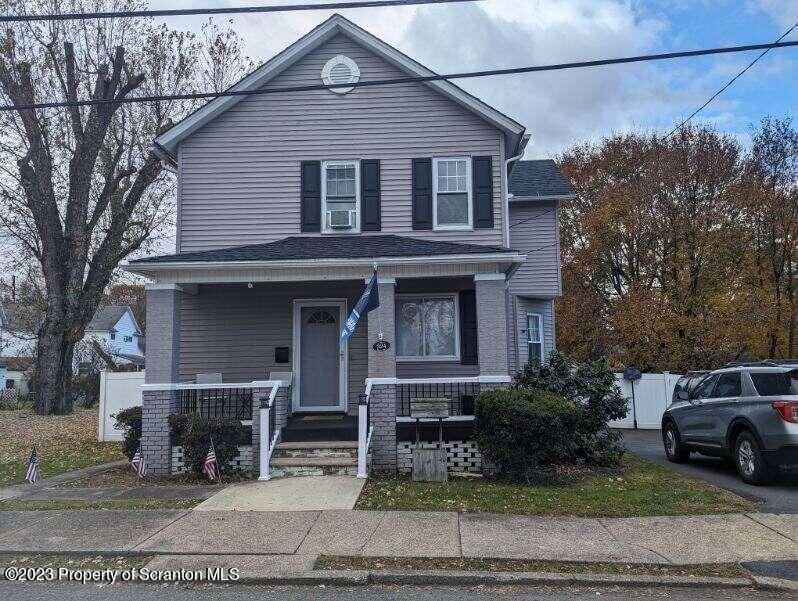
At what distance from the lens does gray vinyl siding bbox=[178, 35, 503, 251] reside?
13.1 m

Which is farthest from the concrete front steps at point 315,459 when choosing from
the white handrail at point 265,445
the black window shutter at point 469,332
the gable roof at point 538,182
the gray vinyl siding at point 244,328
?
the gable roof at point 538,182

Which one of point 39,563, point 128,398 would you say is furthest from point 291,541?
point 128,398

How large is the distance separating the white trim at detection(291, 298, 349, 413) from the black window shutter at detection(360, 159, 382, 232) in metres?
1.64

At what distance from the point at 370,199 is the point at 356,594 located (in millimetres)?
8878

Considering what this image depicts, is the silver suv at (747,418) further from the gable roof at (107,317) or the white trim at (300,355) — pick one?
the gable roof at (107,317)

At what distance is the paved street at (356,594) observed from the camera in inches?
214

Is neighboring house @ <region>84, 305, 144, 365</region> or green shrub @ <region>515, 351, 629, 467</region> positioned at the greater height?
neighboring house @ <region>84, 305, 144, 365</region>

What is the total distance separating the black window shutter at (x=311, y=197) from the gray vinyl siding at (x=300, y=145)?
17 centimetres

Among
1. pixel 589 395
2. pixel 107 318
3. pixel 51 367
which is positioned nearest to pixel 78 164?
pixel 51 367

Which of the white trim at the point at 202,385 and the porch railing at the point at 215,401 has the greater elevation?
the white trim at the point at 202,385

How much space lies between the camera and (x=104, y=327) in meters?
56.7

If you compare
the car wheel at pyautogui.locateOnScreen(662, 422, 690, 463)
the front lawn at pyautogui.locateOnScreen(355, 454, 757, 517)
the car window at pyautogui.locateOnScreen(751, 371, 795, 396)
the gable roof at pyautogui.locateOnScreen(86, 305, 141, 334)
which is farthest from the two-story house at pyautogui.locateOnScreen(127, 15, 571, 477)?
the gable roof at pyautogui.locateOnScreen(86, 305, 141, 334)

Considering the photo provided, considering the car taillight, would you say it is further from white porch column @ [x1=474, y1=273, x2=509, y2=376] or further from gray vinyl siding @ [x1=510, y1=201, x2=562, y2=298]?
gray vinyl siding @ [x1=510, y1=201, x2=562, y2=298]

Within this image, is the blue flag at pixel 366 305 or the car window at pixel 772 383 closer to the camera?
the car window at pixel 772 383
